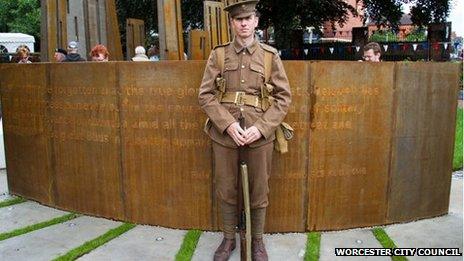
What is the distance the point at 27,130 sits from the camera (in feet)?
17.1

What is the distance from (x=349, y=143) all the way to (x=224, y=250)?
4.72 ft

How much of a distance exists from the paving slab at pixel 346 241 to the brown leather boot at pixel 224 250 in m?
0.70

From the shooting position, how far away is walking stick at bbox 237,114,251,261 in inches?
139

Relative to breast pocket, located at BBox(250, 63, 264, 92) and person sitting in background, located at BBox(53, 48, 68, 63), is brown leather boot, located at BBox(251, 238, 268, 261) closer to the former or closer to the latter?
breast pocket, located at BBox(250, 63, 264, 92)

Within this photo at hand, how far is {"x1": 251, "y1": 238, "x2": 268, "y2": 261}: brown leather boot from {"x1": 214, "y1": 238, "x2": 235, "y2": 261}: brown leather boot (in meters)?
0.17

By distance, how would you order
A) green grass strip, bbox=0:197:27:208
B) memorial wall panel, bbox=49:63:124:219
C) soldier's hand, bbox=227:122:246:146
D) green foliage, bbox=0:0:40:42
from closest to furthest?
soldier's hand, bbox=227:122:246:146, memorial wall panel, bbox=49:63:124:219, green grass strip, bbox=0:197:27:208, green foliage, bbox=0:0:40:42

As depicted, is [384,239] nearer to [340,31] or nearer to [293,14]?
[293,14]

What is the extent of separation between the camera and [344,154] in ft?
14.0

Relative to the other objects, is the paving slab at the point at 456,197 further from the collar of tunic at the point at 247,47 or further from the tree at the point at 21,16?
the tree at the point at 21,16

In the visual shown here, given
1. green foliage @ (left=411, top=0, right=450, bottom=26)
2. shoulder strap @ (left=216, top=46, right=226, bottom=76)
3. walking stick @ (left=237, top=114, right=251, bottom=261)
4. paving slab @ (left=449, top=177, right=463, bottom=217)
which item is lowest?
paving slab @ (left=449, top=177, right=463, bottom=217)

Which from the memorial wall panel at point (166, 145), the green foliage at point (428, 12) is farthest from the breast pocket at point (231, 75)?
the green foliage at point (428, 12)

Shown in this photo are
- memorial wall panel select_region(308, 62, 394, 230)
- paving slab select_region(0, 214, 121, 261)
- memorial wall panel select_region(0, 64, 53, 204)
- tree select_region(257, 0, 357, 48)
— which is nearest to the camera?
paving slab select_region(0, 214, 121, 261)

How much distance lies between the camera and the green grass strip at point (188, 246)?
3818 millimetres

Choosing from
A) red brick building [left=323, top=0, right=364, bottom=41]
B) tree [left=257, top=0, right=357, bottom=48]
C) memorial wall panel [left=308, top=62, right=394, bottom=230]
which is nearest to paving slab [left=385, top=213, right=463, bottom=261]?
memorial wall panel [left=308, top=62, right=394, bottom=230]
